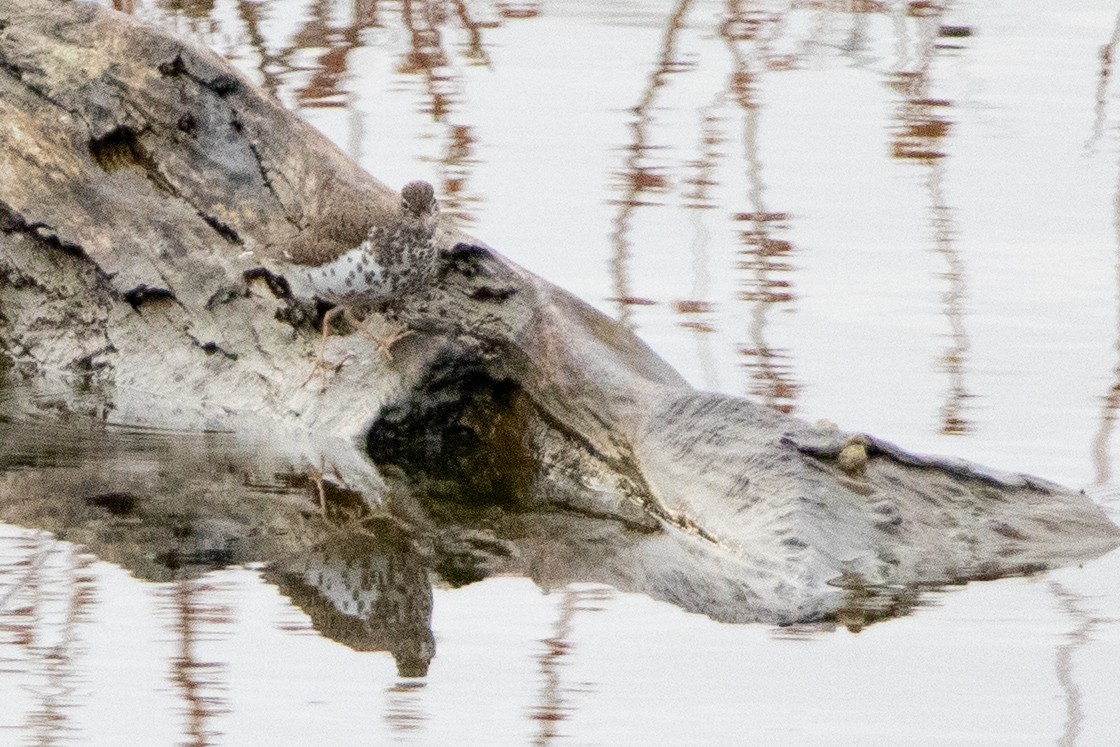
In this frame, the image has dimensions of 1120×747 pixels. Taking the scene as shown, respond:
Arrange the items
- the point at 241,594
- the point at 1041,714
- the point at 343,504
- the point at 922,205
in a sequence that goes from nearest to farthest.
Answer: the point at 1041,714 < the point at 241,594 < the point at 343,504 < the point at 922,205

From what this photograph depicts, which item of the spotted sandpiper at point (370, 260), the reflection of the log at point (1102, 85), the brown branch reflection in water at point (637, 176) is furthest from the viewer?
the reflection of the log at point (1102, 85)

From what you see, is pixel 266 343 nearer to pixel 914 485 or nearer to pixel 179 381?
pixel 179 381

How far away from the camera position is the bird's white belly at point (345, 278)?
20.8 ft

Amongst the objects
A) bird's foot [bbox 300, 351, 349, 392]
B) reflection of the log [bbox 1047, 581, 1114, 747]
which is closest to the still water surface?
reflection of the log [bbox 1047, 581, 1114, 747]

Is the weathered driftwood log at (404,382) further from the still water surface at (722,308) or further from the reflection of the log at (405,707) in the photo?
the reflection of the log at (405,707)

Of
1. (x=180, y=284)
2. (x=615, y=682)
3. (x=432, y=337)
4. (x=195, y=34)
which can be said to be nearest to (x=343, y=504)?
(x=432, y=337)

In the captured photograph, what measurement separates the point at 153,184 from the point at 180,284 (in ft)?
1.17

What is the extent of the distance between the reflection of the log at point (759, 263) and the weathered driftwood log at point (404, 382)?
75 cm

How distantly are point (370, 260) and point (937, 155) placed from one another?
4018 millimetres

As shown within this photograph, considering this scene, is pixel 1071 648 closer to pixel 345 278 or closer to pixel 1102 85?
pixel 345 278

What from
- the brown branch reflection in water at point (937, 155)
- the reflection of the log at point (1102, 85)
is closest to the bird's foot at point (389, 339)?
the brown branch reflection in water at point (937, 155)

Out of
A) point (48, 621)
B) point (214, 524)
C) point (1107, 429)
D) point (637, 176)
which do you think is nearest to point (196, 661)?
point (48, 621)

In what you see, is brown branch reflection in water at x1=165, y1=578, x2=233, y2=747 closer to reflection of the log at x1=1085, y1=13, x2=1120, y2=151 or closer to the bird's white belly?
the bird's white belly

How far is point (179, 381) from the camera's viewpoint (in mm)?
6863
